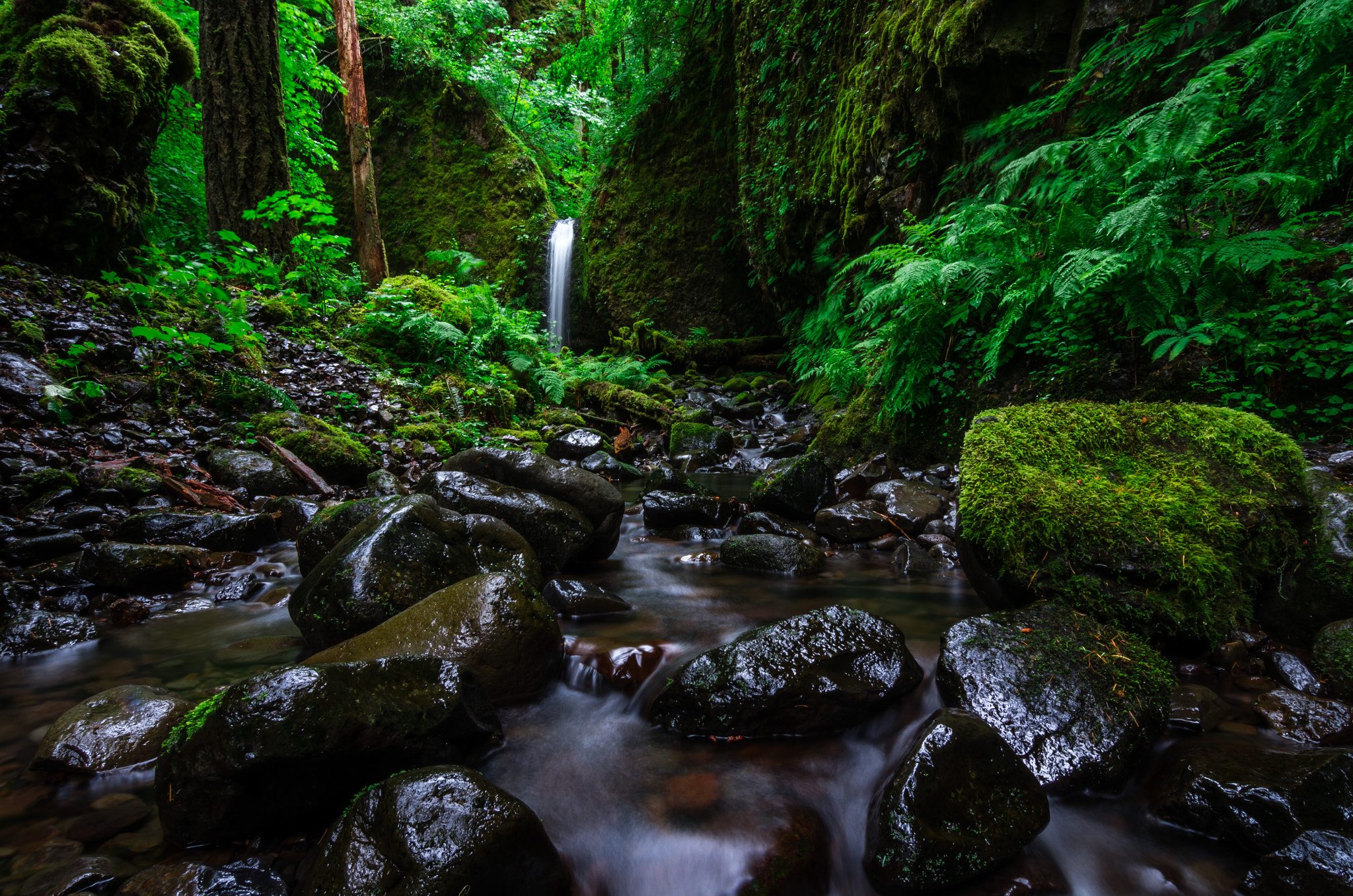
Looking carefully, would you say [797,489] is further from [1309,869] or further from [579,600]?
[1309,869]

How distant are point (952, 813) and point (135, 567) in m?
4.41

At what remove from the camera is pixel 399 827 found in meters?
1.47

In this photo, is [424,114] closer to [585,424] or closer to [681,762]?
[585,424]

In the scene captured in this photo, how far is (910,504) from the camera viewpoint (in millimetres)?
4547

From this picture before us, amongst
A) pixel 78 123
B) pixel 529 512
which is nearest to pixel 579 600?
pixel 529 512

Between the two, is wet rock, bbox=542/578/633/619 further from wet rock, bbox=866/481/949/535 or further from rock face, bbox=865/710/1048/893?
wet rock, bbox=866/481/949/535

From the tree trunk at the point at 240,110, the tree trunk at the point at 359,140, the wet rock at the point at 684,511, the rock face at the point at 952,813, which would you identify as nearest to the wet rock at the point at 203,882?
the rock face at the point at 952,813

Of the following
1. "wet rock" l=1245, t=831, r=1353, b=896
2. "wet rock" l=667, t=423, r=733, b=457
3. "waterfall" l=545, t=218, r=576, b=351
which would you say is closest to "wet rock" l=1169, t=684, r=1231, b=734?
"wet rock" l=1245, t=831, r=1353, b=896

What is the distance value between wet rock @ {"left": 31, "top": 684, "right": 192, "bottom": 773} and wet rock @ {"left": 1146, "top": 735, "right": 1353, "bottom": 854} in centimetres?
353

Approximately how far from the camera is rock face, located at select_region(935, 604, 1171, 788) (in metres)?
1.91

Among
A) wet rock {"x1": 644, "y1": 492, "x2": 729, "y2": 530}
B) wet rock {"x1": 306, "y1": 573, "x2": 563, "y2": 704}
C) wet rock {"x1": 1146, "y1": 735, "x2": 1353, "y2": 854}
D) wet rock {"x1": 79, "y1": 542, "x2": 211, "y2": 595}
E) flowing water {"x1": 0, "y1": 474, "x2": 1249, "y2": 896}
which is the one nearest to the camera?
wet rock {"x1": 1146, "y1": 735, "x2": 1353, "y2": 854}

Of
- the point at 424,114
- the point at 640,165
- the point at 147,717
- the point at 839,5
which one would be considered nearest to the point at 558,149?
the point at 424,114

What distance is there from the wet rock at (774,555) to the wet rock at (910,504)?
79 cm

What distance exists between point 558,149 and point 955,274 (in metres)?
19.7
